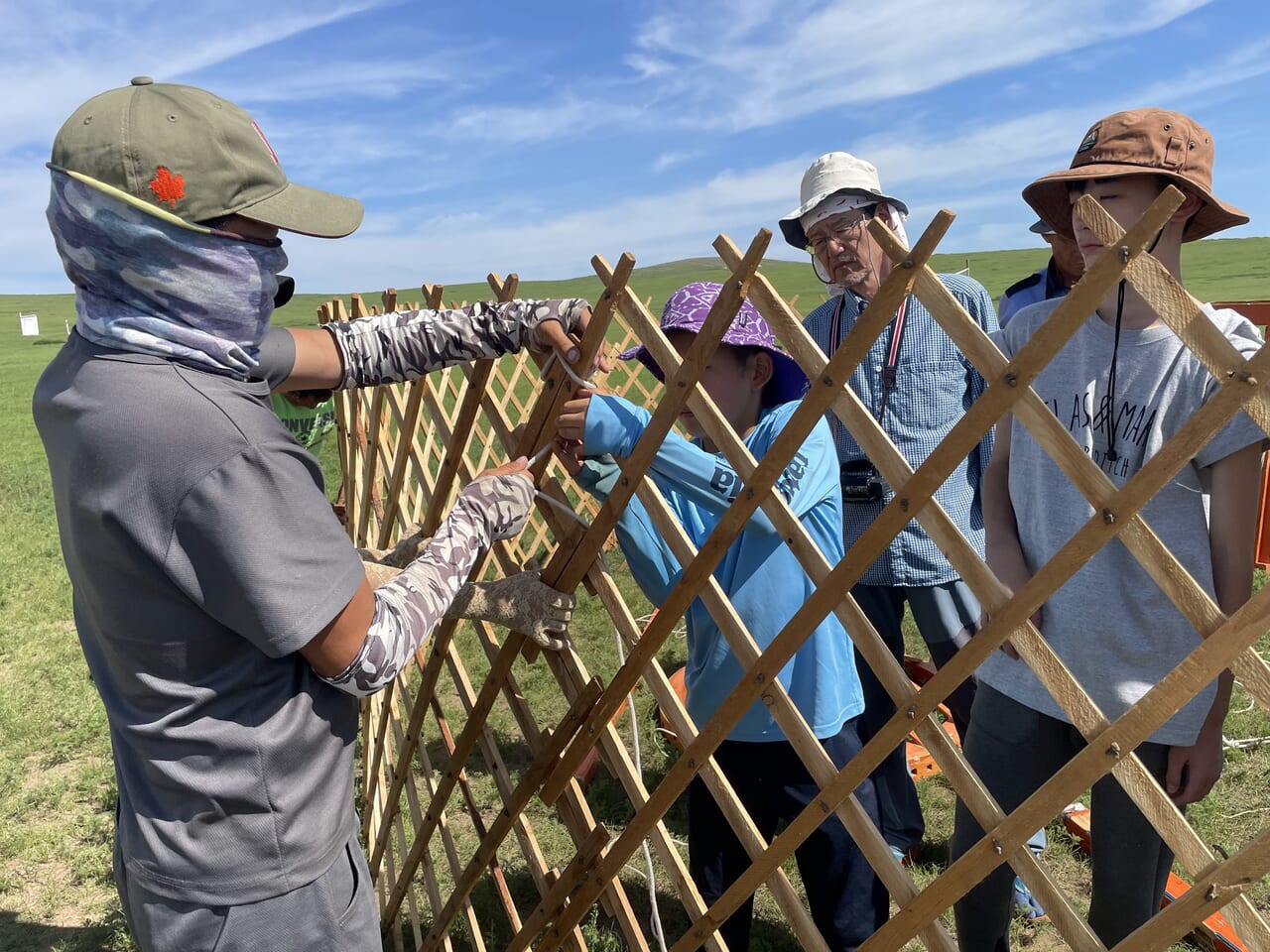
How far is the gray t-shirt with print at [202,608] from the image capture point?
102cm

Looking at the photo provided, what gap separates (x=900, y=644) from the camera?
2752 millimetres

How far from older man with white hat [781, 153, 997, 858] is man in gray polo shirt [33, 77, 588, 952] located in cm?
157

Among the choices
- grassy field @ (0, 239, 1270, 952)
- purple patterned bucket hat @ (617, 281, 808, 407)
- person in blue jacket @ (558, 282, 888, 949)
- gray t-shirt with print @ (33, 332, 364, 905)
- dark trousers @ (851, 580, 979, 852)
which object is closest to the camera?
gray t-shirt with print @ (33, 332, 364, 905)

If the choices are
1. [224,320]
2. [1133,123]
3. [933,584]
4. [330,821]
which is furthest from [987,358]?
[933,584]

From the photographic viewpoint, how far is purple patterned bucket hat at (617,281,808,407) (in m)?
1.61

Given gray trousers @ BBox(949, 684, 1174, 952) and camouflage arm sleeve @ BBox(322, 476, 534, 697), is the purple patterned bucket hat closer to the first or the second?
camouflage arm sleeve @ BBox(322, 476, 534, 697)

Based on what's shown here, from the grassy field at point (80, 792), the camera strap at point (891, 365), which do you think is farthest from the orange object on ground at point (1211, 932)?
the camera strap at point (891, 365)

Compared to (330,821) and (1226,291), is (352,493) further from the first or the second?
(1226,291)

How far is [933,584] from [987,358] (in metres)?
1.65

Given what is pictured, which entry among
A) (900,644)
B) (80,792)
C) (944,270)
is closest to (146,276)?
(900,644)

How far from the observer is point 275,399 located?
10.2 ft

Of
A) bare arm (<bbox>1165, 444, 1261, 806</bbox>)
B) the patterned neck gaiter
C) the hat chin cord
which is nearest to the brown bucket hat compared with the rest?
the hat chin cord

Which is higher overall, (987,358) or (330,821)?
(987,358)

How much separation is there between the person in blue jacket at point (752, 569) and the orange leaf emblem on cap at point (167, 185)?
0.71 metres
